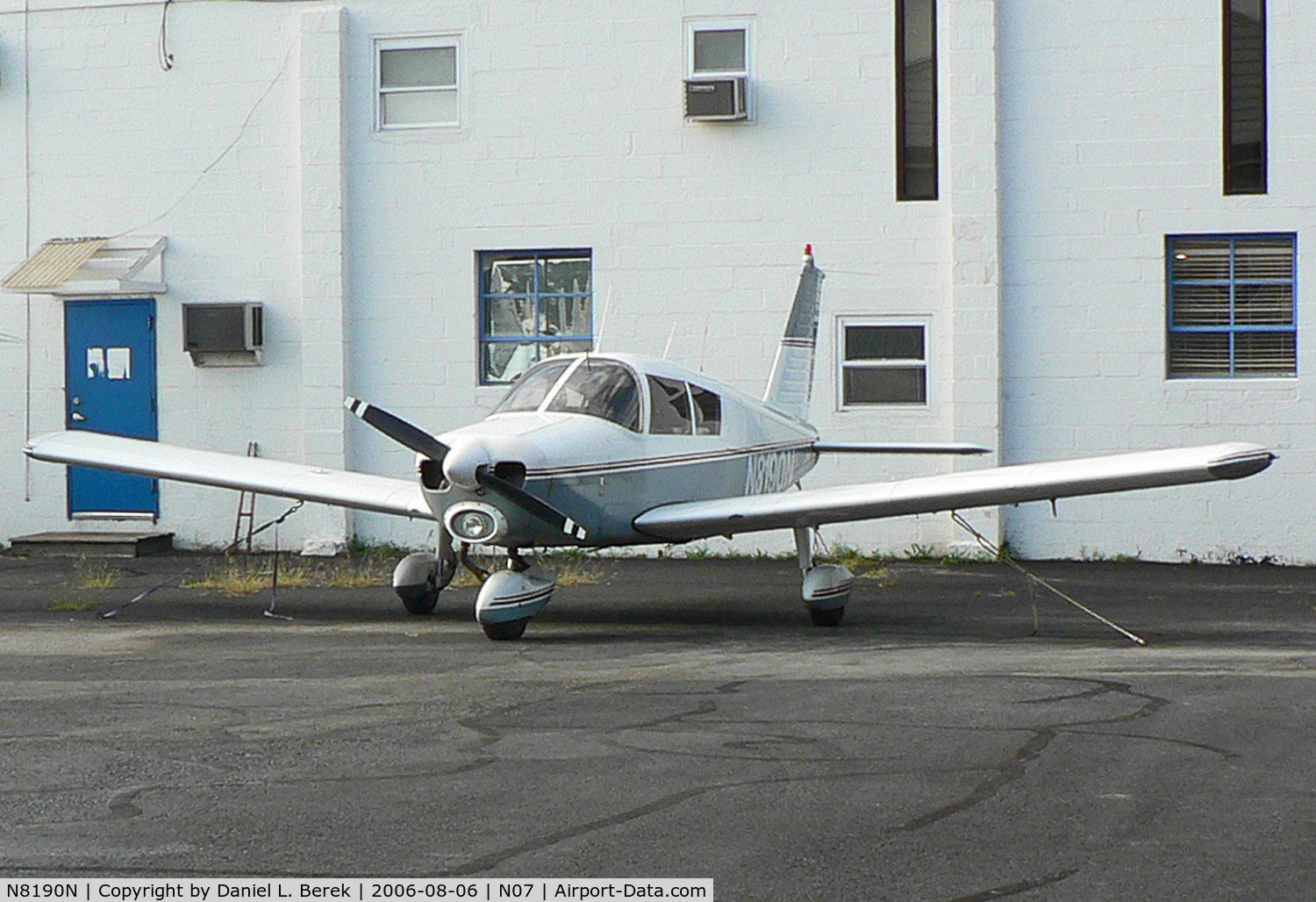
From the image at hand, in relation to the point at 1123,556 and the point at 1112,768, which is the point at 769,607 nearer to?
the point at 1123,556

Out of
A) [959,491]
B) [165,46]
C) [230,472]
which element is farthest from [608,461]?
→ [165,46]

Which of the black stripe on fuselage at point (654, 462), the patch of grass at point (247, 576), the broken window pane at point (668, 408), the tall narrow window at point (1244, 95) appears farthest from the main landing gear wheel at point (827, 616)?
the tall narrow window at point (1244, 95)

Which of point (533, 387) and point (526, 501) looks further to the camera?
point (533, 387)

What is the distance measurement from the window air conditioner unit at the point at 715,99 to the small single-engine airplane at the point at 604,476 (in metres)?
4.47

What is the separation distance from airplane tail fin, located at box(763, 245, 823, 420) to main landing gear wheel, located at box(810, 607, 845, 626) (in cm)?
320

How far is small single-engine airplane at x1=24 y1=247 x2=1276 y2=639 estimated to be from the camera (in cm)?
1082

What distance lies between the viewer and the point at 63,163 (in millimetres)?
18891

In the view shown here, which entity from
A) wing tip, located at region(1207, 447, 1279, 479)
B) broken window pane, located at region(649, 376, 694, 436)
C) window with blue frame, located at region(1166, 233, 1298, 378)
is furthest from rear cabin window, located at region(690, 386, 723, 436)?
window with blue frame, located at region(1166, 233, 1298, 378)

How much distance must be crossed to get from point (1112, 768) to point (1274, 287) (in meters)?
11.6

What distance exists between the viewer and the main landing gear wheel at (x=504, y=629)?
10789mm

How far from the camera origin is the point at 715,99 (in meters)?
17.4

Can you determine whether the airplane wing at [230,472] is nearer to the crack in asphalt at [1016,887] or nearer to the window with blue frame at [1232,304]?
the crack in asphalt at [1016,887]

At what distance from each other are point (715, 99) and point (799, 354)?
3.41 metres

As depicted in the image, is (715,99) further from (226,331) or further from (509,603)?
(509,603)
